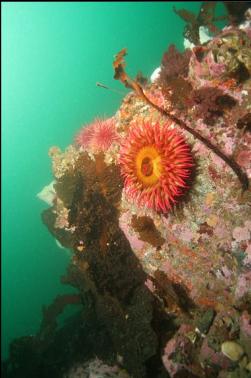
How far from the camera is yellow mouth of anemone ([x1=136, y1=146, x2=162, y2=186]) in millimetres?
4824

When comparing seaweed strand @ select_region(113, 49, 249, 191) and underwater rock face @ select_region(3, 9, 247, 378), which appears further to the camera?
underwater rock face @ select_region(3, 9, 247, 378)

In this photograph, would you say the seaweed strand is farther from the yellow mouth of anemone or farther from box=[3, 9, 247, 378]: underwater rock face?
the yellow mouth of anemone

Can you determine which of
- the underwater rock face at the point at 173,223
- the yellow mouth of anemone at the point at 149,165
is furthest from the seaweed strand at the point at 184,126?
the yellow mouth of anemone at the point at 149,165

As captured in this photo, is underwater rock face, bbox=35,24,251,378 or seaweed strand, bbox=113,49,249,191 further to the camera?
underwater rock face, bbox=35,24,251,378

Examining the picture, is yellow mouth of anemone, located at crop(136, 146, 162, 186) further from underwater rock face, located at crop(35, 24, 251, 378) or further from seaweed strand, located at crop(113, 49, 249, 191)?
seaweed strand, located at crop(113, 49, 249, 191)

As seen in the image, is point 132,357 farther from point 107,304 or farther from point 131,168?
point 131,168

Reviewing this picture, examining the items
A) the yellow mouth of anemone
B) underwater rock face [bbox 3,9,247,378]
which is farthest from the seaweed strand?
the yellow mouth of anemone

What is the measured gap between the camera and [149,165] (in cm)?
487

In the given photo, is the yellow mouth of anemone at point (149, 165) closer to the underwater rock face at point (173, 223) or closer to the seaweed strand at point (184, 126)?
the underwater rock face at point (173, 223)

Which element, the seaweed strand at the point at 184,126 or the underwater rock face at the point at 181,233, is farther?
the underwater rock face at the point at 181,233

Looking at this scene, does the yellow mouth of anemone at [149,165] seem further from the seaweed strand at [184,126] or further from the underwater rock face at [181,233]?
the seaweed strand at [184,126]

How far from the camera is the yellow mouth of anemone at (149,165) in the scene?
482cm

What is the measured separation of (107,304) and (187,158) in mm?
3147

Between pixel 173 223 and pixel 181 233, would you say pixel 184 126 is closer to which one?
pixel 173 223
